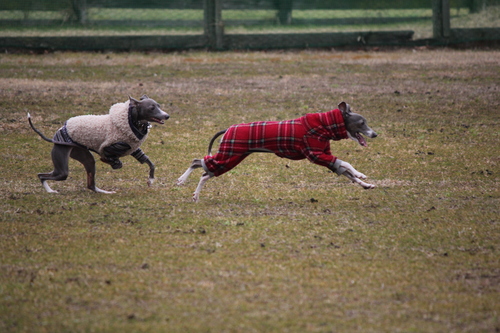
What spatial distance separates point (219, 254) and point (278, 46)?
15.5 metres

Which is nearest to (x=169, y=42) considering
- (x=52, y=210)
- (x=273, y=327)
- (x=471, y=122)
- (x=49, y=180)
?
(x=471, y=122)

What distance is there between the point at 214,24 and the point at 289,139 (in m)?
13.5

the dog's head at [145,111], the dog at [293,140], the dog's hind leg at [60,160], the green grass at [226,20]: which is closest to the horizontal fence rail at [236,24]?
the green grass at [226,20]

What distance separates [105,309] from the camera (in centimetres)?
520

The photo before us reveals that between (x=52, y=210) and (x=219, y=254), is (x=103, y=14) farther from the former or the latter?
(x=219, y=254)

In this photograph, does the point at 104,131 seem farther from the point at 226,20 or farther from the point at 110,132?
the point at 226,20

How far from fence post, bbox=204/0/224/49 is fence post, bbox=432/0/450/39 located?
7034 mm

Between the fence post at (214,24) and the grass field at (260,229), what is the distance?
17.7ft

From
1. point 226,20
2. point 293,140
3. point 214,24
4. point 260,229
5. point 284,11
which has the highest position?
point 284,11

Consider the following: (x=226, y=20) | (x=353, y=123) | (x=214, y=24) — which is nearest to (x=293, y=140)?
(x=353, y=123)

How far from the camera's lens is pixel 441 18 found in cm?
2155

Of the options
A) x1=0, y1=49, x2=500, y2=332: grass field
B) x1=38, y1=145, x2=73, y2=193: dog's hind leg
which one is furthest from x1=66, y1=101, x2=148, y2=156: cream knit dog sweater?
x1=0, y1=49, x2=500, y2=332: grass field

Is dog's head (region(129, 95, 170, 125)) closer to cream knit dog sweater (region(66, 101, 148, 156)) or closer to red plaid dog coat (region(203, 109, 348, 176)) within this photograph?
cream knit dog sweater (region(66, 101, 148, 156))

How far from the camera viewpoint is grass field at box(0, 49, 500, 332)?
5.20 meters
